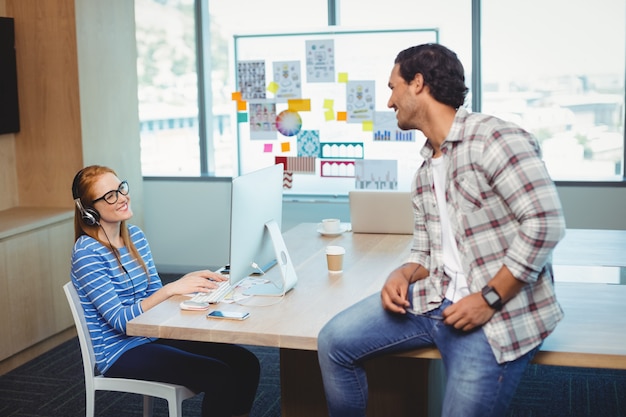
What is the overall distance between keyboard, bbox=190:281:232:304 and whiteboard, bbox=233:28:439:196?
282cm

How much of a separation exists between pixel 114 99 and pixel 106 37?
0.38 metres

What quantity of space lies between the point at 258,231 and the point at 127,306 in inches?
18.8

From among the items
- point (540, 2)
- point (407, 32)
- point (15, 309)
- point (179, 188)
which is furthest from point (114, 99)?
point (540, 2)

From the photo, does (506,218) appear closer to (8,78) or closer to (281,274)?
(281,274)

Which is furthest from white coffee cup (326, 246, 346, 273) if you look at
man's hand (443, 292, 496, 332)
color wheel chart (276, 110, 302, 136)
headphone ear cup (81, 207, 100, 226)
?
color wheel chart (276, 110, 302, 136)

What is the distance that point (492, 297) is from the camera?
1925 mm

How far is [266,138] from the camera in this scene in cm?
558

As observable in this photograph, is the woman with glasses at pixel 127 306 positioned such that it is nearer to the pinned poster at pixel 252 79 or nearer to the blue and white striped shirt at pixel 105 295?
the blue and white striped shirt at pixel 105 295

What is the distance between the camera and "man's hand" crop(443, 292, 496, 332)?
194 cm

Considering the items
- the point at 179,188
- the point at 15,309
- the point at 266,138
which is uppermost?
the point at 266,138

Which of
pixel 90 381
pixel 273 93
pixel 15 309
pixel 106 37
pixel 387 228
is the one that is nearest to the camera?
pixel 90 381

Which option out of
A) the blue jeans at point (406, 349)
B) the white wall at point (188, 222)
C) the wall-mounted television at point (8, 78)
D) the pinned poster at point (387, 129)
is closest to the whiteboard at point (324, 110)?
the pinned poster at point (387, 129)

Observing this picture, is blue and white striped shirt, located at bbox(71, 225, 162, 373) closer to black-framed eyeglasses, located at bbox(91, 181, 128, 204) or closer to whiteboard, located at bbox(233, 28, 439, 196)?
black-framed eyeglasses, located at bbox(91, 181, 128, 204)

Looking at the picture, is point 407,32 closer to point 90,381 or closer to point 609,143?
point 609,143
